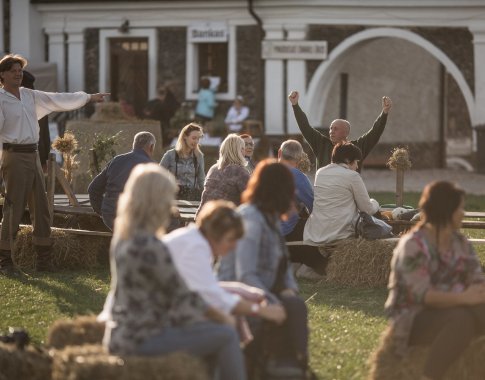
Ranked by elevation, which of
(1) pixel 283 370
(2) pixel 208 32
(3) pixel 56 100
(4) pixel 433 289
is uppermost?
(2) pixel 208 32

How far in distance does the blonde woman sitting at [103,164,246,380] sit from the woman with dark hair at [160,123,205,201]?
673 cm

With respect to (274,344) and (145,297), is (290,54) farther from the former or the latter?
(145,297)

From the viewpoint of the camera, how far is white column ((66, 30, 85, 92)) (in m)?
28.6

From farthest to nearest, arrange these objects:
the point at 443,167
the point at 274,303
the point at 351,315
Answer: the point at 443,167 < the point at 351,315 < the point at 274,303

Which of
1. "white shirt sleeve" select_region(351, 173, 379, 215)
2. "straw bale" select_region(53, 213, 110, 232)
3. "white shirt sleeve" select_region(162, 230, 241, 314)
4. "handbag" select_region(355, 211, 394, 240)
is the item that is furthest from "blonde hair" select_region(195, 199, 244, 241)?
"straw bale" select_region(53, 213, 110, 232)

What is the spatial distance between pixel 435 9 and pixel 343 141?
1405 centimetres

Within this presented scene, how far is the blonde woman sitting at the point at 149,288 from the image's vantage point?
19.0ft

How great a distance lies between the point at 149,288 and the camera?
583 cm

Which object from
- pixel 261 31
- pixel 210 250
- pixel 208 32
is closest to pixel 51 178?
pixel 210 250

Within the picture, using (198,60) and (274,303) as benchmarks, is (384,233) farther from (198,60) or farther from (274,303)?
(198,60)

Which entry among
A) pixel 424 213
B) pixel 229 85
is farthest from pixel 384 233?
pixel 229 85

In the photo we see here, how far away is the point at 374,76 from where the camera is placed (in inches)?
1142

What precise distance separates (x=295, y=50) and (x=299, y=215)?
1545 centimetres

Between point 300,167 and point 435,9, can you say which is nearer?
point 300,167
